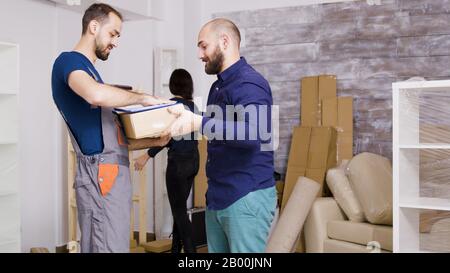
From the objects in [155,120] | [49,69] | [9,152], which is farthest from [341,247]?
[49,69]

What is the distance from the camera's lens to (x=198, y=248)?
455 cm

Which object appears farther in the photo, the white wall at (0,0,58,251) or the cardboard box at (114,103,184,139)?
the white wall at (0,0,58,251)

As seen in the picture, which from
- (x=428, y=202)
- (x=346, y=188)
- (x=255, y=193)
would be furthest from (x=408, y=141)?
(x=255, y=193)

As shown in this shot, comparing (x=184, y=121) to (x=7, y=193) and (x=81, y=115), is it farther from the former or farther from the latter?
(x=7, y=193)

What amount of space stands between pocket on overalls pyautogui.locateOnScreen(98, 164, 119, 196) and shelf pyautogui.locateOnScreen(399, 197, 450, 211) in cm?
186

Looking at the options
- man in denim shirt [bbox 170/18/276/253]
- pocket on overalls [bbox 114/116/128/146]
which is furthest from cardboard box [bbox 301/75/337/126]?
pocket on overalls [bbox 114/116/128/146]

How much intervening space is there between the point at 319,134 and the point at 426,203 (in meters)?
1.48

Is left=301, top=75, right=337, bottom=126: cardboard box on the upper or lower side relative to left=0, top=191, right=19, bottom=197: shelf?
upper

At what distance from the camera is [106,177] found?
1.98 metres

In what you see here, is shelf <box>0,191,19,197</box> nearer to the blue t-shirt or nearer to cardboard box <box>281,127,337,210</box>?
the blue t-shirt

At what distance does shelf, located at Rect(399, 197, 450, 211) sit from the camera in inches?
118

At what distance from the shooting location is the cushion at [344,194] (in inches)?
155

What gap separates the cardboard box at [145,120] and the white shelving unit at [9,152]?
6.71 ft

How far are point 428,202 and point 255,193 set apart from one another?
1.46 m
